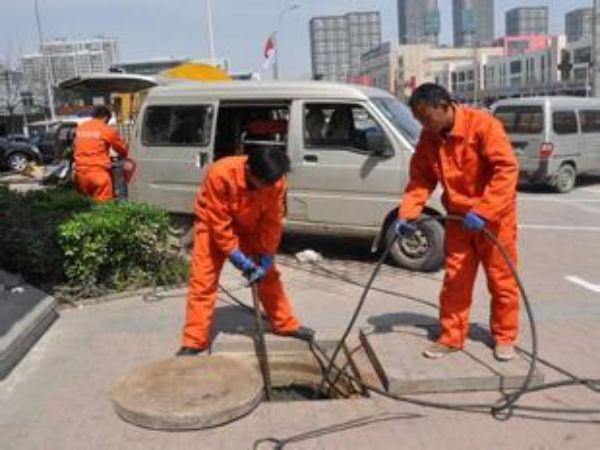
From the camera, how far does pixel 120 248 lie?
304 inches

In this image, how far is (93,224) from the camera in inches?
297

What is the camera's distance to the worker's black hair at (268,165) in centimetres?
522

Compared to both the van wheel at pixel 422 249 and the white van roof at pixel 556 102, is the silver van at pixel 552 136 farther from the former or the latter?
the van wheel at pixel 422 249

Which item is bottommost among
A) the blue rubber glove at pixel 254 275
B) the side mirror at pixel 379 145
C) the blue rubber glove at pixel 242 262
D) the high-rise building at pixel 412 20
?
the blue rubber glove at pixel 254 275

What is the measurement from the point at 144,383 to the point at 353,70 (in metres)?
110

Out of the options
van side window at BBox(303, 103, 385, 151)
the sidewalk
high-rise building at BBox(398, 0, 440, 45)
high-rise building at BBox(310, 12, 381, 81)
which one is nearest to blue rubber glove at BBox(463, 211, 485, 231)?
the sidewalk

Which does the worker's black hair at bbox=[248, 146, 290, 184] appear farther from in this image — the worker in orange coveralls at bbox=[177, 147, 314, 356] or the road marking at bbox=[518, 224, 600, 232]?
the road marking at bbox=[518, 224, 600, 232]

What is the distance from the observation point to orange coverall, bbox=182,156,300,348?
5570 mm

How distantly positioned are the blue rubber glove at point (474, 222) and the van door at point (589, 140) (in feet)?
40.9

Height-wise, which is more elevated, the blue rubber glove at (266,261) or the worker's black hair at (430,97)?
the worker's black hair at (430,97)

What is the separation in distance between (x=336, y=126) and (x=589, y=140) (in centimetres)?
952

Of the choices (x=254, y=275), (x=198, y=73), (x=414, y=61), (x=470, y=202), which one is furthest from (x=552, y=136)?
(x=414, y=61)

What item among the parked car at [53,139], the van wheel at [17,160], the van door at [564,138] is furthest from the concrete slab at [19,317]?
the van wheel at [17,160]

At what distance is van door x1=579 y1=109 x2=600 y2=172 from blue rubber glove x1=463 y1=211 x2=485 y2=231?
12.5 meters
